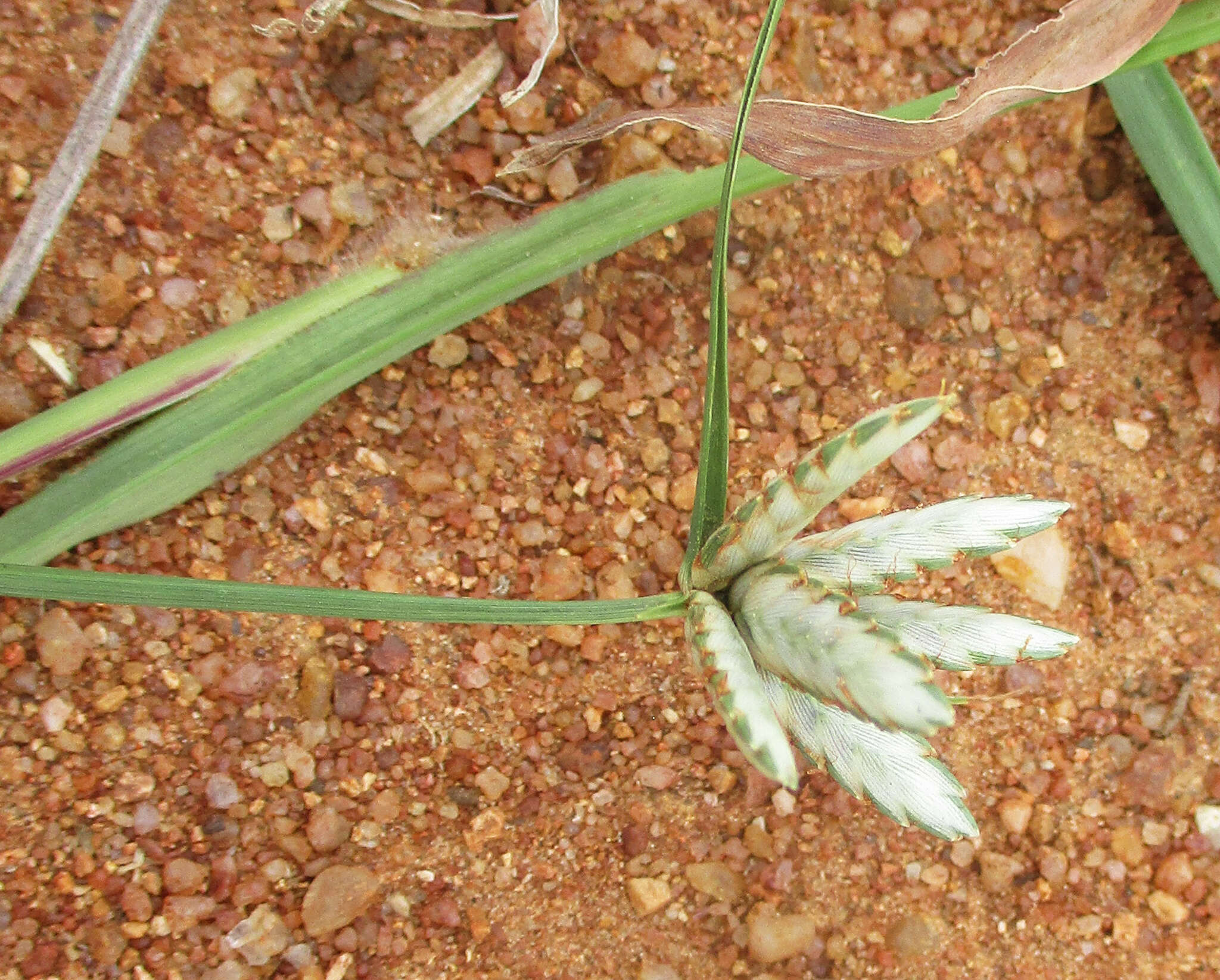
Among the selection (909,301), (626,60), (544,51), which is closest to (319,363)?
(544,51)

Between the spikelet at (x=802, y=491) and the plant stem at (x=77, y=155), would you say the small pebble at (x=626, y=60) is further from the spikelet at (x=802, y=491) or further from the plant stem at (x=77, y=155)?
the spikelet at (x=802, y=491)

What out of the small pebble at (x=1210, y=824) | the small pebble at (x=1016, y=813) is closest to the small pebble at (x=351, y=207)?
the small pebble at (x=1016, y=813)

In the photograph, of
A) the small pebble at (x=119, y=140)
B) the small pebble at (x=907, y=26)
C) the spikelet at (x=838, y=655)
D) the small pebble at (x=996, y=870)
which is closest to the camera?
the spikelet at (x=838, y=655)

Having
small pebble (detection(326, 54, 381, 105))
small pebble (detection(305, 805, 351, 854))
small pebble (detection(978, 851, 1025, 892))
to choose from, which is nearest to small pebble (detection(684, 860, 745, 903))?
small pebble (detection(978, 851, 1025, 892))

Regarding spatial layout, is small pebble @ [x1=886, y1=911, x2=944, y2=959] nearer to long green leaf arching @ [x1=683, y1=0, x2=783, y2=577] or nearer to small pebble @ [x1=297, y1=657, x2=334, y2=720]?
Answer: long green leaf arching @ [x1=683, y1=0, x2=783, y2=577]

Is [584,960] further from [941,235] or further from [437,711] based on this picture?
[941,235]

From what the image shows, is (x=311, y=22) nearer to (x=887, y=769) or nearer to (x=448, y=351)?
(x=448, y=351)
